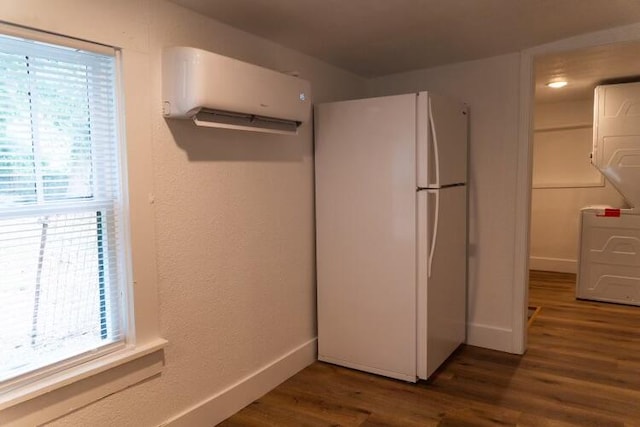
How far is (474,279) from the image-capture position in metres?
3.34

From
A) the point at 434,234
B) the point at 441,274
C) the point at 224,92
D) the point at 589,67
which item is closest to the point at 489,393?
the point at 441,274

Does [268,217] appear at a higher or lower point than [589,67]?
lower

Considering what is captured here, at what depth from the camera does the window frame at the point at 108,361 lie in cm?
155

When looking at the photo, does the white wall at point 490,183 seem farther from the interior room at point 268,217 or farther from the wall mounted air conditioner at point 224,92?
the wall mounted air conditioner at point 224,92

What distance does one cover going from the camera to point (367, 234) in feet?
9.27

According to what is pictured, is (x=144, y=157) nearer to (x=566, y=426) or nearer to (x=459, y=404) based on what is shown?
(x=459, y=404)

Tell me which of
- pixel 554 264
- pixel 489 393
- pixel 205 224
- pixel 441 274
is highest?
pixel 205 224

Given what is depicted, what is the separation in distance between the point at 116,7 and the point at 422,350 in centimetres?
234

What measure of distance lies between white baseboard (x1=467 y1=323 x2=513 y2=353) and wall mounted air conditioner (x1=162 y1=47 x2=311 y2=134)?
6.83ft

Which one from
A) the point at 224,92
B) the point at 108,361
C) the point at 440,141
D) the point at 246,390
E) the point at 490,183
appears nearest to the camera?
the point at 108,361

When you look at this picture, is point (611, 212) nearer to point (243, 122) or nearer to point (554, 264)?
point (554, 264)

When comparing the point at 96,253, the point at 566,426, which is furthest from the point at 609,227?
the point at 96,253

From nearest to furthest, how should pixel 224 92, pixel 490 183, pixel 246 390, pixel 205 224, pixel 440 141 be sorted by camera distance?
pixel 224 92 < pixel 205 224 < pixel 246 390 < pixel 440 141 < pixel 490 183

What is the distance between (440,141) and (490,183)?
2.40 feet
